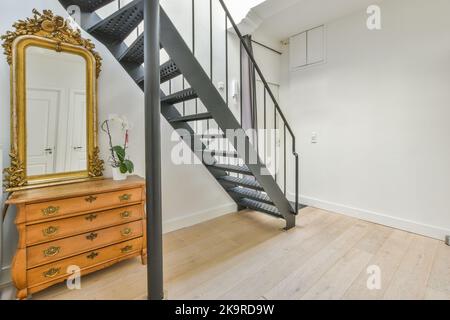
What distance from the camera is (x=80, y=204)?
1.57m

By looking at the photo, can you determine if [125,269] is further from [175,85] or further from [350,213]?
[350,213]

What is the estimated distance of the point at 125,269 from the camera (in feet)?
6.00

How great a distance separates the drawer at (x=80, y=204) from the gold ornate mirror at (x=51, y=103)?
0.36 meters

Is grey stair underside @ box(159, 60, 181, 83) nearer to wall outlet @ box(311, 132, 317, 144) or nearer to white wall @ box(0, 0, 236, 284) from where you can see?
white wall @ box(0, 0, 236, 284)

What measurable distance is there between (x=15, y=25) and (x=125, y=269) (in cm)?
201

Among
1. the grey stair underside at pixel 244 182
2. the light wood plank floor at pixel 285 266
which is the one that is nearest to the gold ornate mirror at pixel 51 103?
the light wood plank floor at pixel 285 266

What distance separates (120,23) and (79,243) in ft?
5.58

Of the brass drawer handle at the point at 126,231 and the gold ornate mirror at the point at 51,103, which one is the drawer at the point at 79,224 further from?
the gold ornate mirror at the point at 51,103

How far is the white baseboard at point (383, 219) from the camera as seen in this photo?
240cm

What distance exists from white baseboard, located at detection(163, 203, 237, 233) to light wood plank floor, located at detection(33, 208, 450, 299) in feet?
0.30

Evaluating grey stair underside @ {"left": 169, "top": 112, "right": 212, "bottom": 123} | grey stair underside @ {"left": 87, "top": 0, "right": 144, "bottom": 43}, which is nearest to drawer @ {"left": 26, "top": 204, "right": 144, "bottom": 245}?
grey stair underside @ {"left": 169, "top": 112, "right": 212, "bottom": 123}

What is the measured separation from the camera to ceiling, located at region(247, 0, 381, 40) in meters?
2.70

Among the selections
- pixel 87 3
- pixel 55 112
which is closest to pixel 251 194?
pixel 55 112

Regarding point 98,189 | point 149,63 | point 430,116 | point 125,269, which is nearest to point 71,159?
point 98,189
